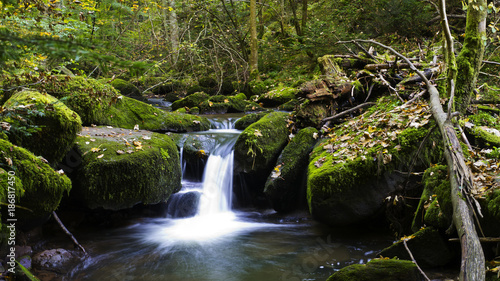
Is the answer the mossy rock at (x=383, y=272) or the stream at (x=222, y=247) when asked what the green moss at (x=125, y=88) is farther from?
the mossy rock at (x=383, y=272)

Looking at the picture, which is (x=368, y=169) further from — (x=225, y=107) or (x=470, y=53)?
(x=225, y=107)

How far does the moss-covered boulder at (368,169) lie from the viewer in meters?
4.83

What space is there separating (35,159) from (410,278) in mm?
4580

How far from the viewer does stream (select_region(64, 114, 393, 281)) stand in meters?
4.43

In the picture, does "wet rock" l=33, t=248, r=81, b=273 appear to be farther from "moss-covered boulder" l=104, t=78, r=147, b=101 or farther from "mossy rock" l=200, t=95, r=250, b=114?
"moss-covered boulder" l=104, t=78, r=147, b=101

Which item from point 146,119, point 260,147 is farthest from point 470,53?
point 146,119

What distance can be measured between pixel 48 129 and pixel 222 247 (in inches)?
128

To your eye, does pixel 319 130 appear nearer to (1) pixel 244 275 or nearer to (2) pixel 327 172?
(2) pixel 327 172

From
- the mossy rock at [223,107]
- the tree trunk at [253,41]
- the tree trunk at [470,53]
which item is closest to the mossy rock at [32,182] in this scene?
the tree trunk at [470,53]

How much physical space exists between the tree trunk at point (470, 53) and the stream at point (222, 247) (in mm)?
2470

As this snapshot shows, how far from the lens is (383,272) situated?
10.2 ft

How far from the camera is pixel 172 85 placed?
1725 centimetres

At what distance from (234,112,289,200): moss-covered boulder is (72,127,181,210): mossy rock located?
161cm

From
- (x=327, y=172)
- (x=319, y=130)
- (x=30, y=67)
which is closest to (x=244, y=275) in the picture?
(x=327, y=172)
